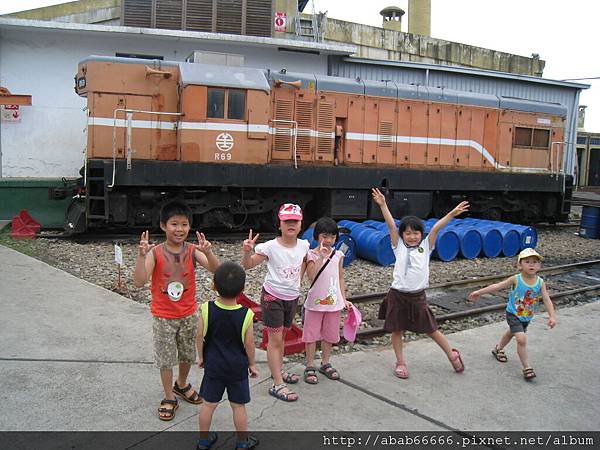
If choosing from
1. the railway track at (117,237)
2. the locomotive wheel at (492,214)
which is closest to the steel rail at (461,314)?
the railway track at (117,237)

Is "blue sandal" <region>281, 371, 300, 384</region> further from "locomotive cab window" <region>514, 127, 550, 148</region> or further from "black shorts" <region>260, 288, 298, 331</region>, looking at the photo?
"locomotive cab window" <region>514, 127, 550, 148</region>

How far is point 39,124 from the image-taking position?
15633 mm

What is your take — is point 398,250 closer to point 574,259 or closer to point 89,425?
point 89,425

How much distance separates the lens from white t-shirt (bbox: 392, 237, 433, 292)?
4457 mm

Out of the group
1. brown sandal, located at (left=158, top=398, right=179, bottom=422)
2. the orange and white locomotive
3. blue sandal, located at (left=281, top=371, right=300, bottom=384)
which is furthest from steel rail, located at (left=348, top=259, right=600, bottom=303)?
the orange and white locomotive

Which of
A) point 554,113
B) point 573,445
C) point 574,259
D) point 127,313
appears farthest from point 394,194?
point 573,445

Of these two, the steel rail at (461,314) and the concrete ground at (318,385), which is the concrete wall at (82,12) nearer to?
the concrete ground at (318,385)

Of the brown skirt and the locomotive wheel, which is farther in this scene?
the locomotive wheel

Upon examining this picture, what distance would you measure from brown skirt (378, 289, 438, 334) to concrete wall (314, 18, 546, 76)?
24.3 m

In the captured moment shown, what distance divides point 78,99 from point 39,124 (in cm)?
131

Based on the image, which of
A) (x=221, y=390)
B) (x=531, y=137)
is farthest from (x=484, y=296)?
(x=531, y=137)

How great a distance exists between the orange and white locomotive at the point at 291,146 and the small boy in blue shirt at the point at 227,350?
7.66m

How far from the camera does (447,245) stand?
1022 cm

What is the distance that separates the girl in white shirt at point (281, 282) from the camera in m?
3.99
